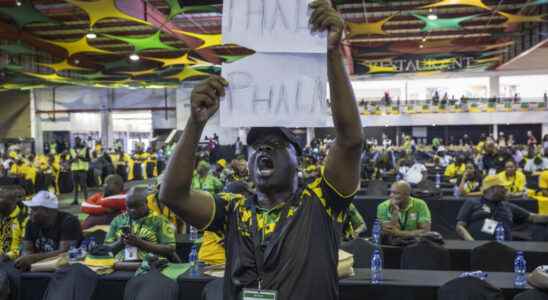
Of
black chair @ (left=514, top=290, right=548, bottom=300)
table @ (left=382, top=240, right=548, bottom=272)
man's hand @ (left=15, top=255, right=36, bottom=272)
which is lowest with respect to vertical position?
table @ (left=382, top=240, right=548, bottom=272)

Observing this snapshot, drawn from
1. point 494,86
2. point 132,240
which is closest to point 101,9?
point 132,240

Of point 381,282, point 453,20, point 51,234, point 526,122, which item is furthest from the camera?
point 526,122

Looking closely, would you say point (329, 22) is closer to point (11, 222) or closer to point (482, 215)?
point (11, 222)

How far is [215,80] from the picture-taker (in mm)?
1371

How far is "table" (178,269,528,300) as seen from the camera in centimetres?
330

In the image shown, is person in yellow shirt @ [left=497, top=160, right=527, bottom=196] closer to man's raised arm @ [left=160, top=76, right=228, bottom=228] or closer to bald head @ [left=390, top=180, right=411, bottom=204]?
bald head @ [left=390, top=180, right=411, bottom=204]

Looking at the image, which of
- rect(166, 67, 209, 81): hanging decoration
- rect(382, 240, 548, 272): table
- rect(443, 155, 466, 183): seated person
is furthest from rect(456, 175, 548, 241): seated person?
rect(166, 67, 209, 81): hanging decoration

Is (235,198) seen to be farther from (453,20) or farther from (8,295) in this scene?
(453,20)

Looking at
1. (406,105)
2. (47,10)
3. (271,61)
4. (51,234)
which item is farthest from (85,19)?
(406,105)

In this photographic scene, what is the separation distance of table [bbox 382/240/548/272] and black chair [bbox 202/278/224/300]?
2261mm

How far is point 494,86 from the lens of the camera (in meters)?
29.2

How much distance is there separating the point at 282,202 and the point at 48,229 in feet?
12.2

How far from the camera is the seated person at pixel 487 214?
210 inches

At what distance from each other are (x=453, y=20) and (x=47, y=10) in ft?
42.0
